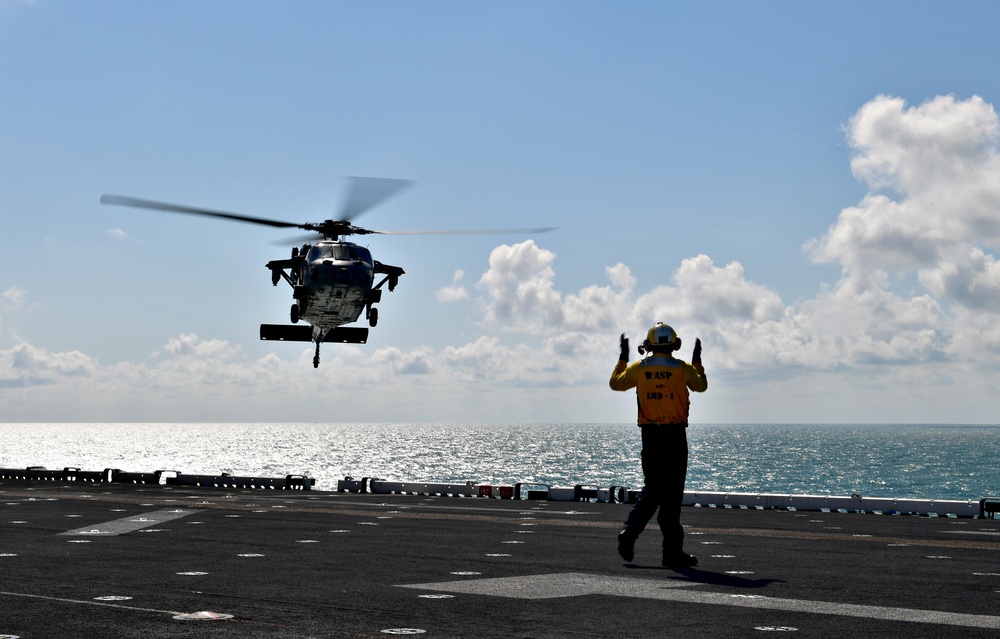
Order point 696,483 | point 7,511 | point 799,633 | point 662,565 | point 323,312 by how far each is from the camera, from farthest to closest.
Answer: point 696,483 < point 323,312 < point 7,511 < point 662,565 < point 799,633

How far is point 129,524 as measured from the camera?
21266 mm

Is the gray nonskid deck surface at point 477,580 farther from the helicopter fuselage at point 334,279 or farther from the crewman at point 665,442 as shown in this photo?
the helicopter fuselage at point 334,279

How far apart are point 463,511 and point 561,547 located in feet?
42.5

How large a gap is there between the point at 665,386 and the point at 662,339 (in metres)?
0.66

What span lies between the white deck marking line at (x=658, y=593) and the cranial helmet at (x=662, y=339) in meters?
3.22

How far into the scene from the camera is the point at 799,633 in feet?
27.7

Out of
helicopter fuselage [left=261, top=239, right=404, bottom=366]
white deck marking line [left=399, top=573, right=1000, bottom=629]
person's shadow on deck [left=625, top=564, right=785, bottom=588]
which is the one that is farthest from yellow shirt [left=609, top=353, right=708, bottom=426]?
helicopter fuselage [left=261, top=239, right=404, bottom=366]

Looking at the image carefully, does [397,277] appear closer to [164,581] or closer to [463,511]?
[463,511]

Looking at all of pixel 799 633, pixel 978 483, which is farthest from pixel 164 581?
pixel 978 483

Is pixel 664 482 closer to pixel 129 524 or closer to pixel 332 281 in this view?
pixel 129 524

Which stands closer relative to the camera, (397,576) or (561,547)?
(397,576)

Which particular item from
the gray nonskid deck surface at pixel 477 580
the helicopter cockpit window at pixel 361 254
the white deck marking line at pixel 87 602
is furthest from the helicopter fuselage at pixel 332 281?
the white deck marking line at pixel 87 602

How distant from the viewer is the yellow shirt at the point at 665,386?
546 inches

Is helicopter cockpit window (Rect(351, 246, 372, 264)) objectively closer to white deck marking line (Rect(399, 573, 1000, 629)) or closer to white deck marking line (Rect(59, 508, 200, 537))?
white deck marking line (Rect(59, 508, 200, 537))
